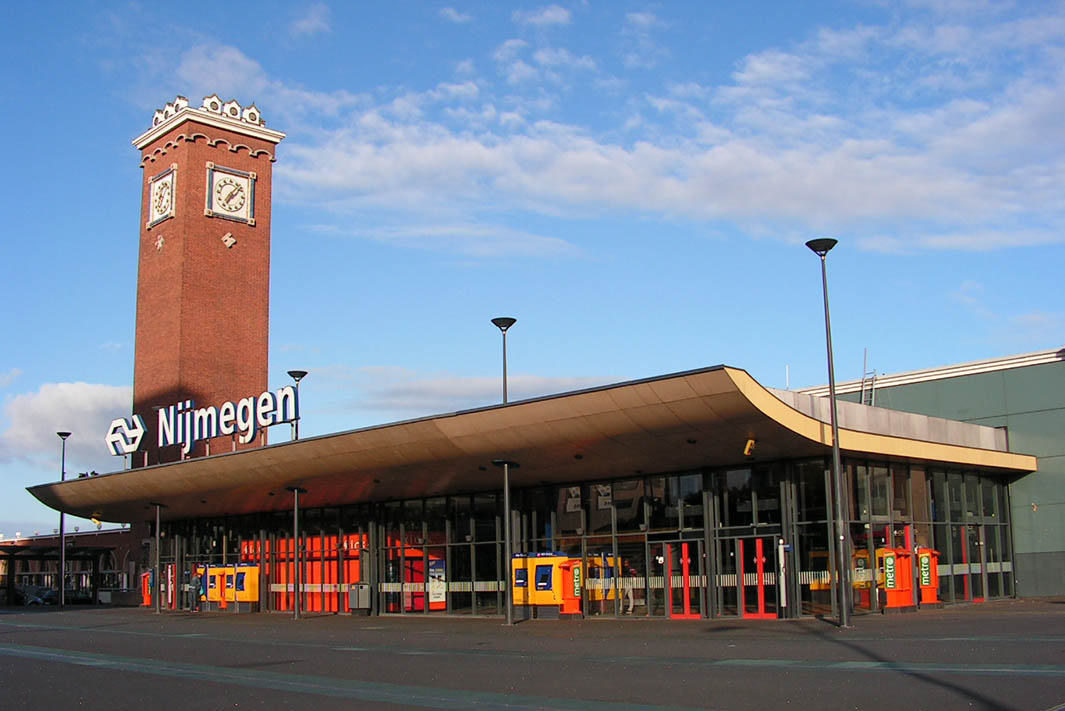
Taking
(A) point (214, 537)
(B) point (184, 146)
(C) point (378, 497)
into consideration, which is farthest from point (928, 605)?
(B) point (184, 146)

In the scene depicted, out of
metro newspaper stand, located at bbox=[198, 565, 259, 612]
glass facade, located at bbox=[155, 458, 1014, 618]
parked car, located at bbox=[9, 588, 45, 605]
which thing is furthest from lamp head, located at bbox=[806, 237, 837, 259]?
parked car, located at bbox=[9, 588, 45, 605]

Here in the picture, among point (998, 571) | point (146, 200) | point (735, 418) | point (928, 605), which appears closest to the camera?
point (735, 418)

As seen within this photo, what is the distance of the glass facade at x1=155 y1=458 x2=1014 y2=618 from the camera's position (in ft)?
94.0

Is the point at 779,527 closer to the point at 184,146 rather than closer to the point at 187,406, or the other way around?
the point at 187,406

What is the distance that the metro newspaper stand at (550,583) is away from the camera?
32.9m

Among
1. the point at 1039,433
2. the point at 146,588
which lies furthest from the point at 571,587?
the point at 146,588

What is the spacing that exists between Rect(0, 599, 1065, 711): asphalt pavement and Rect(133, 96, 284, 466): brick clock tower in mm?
29021

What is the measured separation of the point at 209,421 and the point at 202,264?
12934 mm

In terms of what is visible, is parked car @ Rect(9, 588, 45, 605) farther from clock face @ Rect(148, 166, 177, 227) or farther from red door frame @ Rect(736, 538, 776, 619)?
red door frame @ Rect(736, 538, 776, 619)

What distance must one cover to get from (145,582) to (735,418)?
42.2 meters

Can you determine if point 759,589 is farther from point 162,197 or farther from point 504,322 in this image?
point 162,197

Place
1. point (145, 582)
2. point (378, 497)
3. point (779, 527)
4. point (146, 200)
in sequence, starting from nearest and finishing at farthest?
point (779, 527)
point (378, 497)
point (145, 582)
point (146, 200)

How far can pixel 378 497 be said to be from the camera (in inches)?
1580

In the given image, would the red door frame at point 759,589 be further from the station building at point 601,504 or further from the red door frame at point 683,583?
the red door frame at point 683,583
